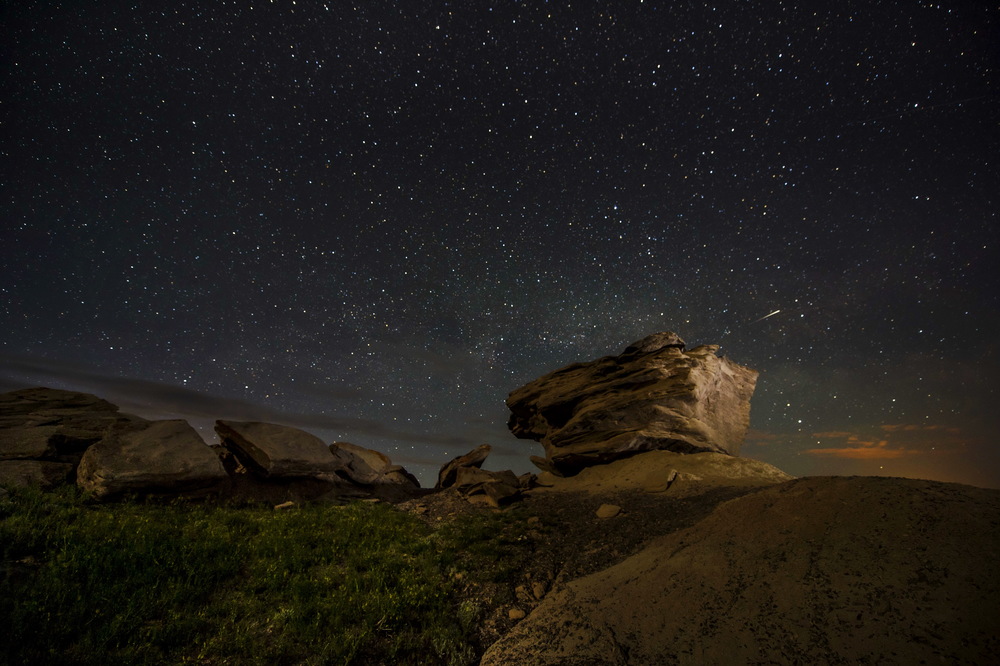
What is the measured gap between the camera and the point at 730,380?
21125 mm

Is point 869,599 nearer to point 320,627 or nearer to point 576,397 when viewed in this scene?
point 320,627

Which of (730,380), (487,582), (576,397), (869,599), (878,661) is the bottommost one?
(487,582)

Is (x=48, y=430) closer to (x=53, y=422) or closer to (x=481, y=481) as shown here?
(x=53, y=422)

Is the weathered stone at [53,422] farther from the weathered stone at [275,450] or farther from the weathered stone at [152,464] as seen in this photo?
the weathered stone at [275,450]

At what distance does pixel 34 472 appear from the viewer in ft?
35.1

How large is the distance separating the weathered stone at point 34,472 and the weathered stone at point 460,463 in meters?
13.8

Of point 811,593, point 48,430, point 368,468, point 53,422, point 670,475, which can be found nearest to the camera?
point 811,593

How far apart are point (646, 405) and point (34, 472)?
23106mm

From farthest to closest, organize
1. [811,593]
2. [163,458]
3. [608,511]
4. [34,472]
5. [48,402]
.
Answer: [48,402], [163,458], [608,511], [34,472], [811,593]

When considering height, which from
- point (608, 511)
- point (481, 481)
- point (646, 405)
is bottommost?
point (481, 481)

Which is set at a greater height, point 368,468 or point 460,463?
point 460,463

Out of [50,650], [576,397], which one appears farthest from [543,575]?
[576,397]

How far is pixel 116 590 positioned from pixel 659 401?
63.8 feet

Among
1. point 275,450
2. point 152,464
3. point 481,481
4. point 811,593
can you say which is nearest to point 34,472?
point 152,464
